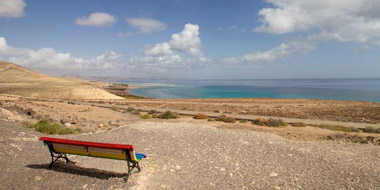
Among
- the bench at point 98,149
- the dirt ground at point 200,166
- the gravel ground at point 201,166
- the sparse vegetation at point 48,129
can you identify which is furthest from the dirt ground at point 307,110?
the bench at point 98,149

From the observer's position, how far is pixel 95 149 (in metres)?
5.30

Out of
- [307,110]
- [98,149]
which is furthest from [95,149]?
[307,110]

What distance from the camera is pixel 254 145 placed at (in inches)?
325

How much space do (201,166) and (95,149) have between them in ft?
9.03

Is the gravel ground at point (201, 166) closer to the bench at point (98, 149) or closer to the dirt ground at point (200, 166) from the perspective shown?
the dirt ground at point (200, 166)

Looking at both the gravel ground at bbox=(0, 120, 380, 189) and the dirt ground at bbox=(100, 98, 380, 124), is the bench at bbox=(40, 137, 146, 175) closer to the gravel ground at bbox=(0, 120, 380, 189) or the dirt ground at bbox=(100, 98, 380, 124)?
the gravel ground at bbox=(0, 120, 380, 189)

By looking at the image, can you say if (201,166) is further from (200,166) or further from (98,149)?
(98,149)

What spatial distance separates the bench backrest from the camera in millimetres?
5062

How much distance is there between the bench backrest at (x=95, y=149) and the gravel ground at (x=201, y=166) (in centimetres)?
48

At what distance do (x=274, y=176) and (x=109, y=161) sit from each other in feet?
14.8

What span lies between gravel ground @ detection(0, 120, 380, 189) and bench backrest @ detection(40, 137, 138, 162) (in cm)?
48

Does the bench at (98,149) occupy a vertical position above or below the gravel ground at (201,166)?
above

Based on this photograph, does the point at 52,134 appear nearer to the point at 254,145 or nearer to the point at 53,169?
the point at 53,169

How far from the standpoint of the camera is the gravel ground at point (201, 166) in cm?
501
